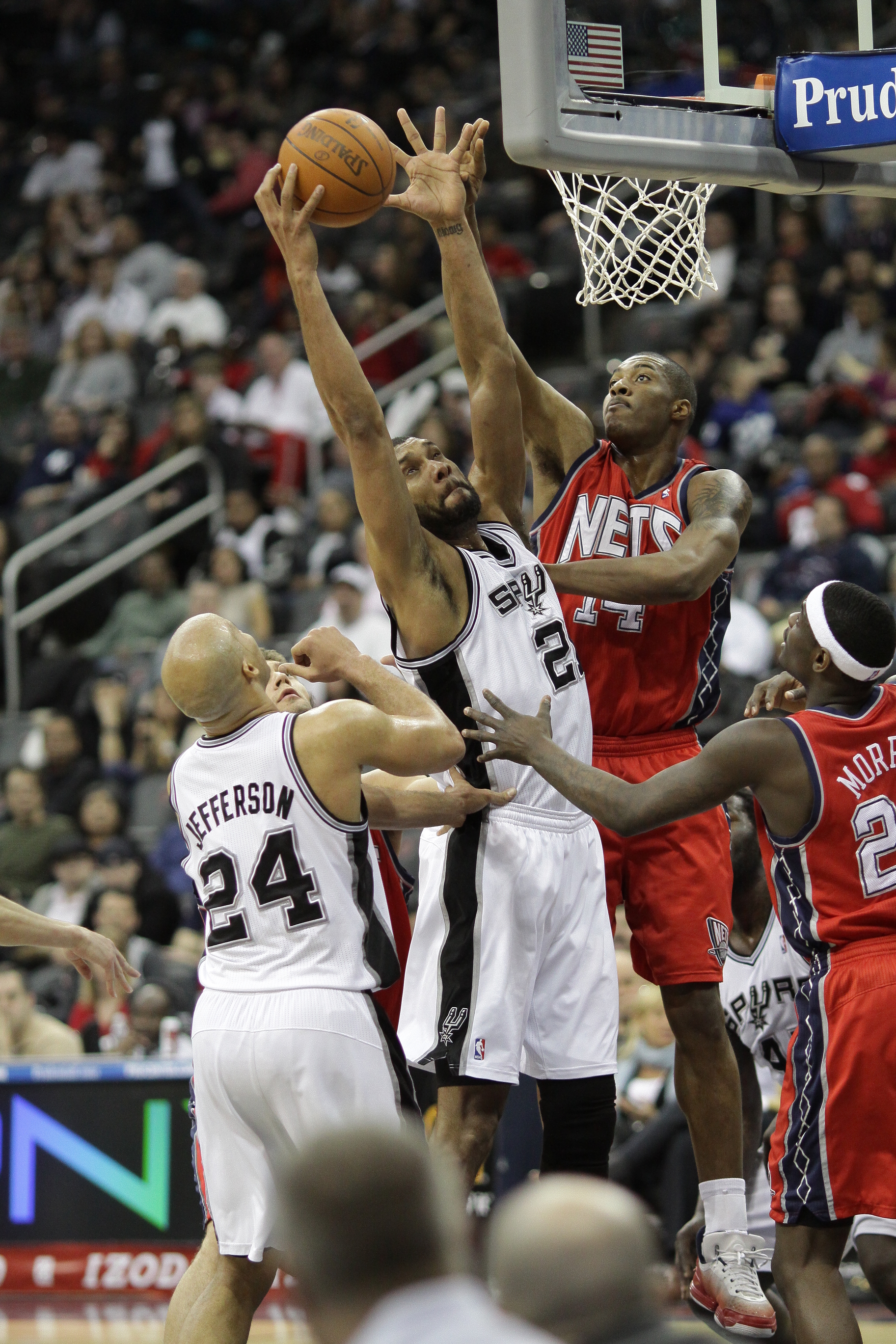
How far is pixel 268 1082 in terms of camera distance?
4.59m

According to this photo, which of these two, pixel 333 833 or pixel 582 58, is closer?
pixel 333 833

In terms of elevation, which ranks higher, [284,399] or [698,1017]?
[284,399]

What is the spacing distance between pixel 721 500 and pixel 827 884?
62.2 inches

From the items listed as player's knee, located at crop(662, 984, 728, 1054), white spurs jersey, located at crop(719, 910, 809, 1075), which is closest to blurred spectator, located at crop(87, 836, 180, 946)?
white spurs jersey, located at crop(719, 910, 809, 1075)

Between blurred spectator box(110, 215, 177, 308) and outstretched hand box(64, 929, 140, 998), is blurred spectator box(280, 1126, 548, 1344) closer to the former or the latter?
outstretched hand box(64, 929, 140, 998)

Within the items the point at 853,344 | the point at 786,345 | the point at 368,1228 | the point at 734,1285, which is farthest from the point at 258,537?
the point at 368,1228

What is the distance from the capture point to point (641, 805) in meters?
4.79

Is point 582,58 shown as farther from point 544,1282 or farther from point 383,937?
point 544,1282

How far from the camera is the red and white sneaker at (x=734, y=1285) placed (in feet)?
17.7

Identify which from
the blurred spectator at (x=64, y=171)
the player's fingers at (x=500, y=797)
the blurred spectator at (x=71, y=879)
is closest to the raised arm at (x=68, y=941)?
the player's fingers at (x=500, y=797)

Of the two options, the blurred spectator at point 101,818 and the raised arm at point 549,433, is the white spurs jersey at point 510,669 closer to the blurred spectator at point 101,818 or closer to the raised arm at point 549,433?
the raised arm at point 549,433

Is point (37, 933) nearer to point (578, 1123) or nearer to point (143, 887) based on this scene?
→ point (578, 1123)

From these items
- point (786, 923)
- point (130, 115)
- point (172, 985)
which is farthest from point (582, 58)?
point (130, 115)

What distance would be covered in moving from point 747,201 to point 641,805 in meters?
11.2
